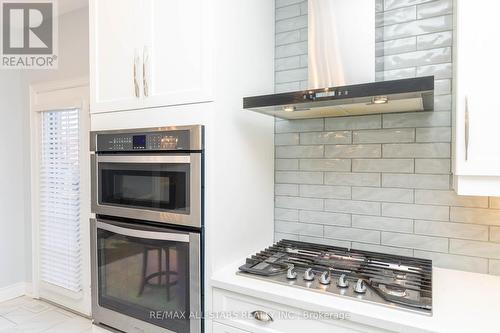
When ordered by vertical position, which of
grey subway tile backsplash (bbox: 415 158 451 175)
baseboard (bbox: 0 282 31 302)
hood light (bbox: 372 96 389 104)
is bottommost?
baseboard (bbox: 0 282 31 302)

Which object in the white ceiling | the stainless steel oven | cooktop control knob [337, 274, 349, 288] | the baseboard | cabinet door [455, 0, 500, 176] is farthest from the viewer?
the baseboard

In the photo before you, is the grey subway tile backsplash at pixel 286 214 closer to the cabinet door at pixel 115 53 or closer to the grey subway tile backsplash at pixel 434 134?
the grey subway tile backsplash at pixel 434 134

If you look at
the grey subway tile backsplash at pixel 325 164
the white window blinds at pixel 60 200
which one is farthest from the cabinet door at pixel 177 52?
the white window blinds at pixel 60 200

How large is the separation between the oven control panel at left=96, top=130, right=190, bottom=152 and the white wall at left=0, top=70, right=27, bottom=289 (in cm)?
219

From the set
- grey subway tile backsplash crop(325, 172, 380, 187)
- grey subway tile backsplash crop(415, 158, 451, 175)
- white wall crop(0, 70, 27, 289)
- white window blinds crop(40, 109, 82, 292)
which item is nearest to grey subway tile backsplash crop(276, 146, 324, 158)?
grey subway tile backsplash crop(325, 172, 380, 187)

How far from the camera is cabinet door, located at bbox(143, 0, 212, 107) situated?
1356mm

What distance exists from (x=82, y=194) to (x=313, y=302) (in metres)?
2.35

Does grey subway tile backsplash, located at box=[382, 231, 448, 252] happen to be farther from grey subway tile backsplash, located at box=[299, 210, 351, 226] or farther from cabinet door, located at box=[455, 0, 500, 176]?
cabinet door, located at box=[455, 0, 500, 176]

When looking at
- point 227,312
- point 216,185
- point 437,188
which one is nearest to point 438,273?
point 437,188

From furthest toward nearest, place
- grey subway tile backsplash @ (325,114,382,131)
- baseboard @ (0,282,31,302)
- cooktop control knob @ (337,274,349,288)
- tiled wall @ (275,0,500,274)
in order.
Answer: baseboard @ (0,282,31,302), grey subway tile backsplash @ (325,114,382,131), tiled wall @ (275,0,500,274), cooktop control knob @ (337,274,349,288)

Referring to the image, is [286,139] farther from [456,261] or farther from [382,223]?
[456,261]

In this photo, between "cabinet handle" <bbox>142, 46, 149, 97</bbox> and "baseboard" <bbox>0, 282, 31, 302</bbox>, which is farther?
"baseboard" <bbox>0, 282, 31, 302</bbox>

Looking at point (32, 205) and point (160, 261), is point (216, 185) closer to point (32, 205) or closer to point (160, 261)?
point (160, 261)

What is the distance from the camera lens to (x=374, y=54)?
56.2 inches
